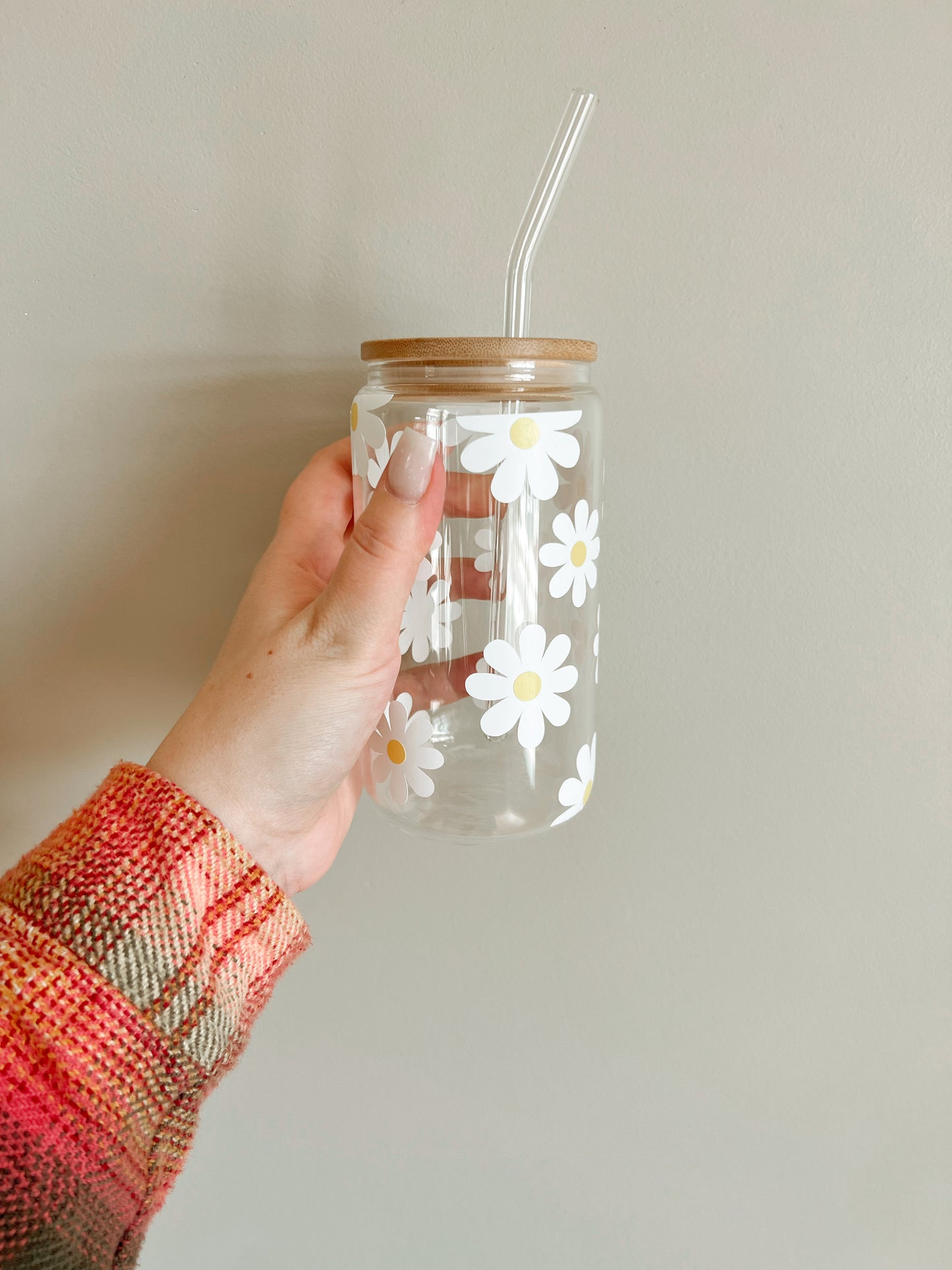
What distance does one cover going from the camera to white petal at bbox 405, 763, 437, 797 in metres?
0.64

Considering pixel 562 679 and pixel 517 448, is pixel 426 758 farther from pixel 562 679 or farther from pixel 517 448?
pixel 517 448

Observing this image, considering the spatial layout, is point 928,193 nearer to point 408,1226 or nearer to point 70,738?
point 70,738

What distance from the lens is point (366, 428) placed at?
61 centimetres

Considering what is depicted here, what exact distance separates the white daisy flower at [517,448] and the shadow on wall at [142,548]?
192mm

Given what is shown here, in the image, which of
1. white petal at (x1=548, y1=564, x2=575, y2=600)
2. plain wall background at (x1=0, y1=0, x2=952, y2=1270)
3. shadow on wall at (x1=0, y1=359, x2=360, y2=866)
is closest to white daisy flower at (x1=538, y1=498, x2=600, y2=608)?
white petal at (x1=548, y1=564, x2=575, y2=600)

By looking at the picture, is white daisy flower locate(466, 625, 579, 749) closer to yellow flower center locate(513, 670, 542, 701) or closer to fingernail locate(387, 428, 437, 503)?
yellow flower center locate(513, 670, 542, 701)

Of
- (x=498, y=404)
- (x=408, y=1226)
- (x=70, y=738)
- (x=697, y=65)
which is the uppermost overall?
(x=697, y=65)

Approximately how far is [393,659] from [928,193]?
0.55 meters

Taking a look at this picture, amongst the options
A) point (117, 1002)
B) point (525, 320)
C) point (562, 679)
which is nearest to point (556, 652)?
point (562, 679)

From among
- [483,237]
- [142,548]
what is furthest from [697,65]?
[142,548]

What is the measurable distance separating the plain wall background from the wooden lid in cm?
15

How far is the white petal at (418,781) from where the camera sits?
0.64 meters

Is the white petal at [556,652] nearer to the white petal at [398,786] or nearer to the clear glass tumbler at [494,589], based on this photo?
the clear glass tumbler at [494,589]

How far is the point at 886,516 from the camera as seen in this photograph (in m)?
0.72
